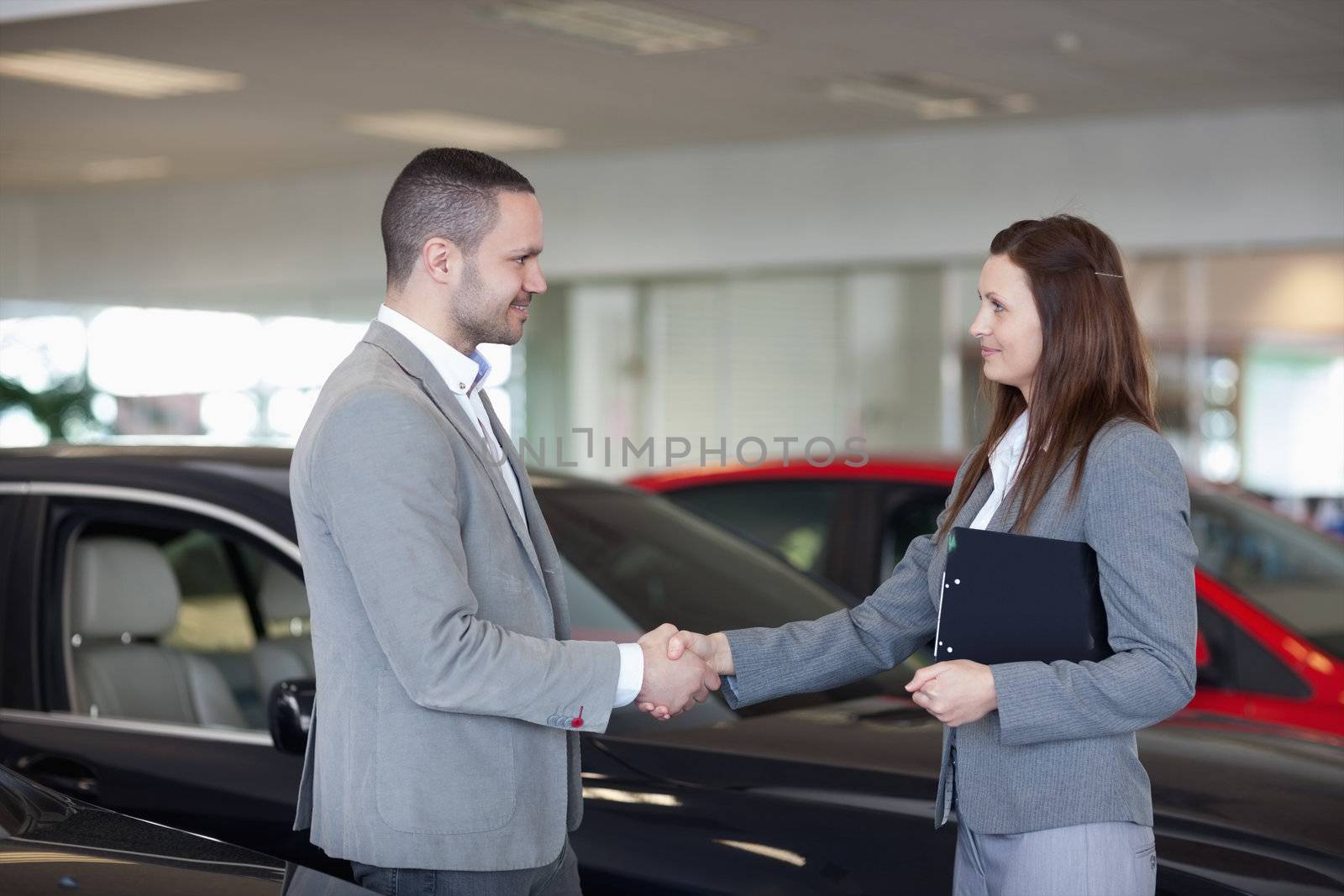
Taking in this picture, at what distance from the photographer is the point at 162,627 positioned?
3.61 meters

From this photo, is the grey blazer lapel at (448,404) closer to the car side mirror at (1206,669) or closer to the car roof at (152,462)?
the car roof at (152,462)

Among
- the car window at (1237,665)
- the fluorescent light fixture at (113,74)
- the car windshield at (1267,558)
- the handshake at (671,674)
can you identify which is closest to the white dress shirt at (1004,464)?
the handshake at (671,674)

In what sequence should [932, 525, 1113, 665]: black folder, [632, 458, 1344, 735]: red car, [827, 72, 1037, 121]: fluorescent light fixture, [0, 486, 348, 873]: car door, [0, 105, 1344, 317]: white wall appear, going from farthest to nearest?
[0, 105, 1344, 317]: white wall, [827, 72, 1037, 121]: fluorescent light fixture, [632, 458, 1344, 735]: red car, [0, 486, 348, 873]: car door, [932, 525, 1113, 665]: black folder

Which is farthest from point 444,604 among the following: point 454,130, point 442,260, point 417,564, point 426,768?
point 454,130

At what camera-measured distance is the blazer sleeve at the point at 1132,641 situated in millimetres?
2070

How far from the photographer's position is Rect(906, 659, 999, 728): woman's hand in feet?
6.86

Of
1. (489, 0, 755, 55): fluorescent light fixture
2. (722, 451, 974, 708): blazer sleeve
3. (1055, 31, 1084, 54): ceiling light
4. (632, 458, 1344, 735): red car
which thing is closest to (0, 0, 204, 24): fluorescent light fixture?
(489, 0, 755, 55): fluorescent light fixture

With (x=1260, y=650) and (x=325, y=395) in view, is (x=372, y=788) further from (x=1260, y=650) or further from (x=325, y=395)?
(x=1260, y=650)

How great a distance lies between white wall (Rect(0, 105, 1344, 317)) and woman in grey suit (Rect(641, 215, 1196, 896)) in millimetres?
7219

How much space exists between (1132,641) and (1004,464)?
351mm

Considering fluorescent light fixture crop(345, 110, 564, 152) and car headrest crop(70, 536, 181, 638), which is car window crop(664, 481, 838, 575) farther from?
fluorescent light fixture crop(345, 110, 564, 152)

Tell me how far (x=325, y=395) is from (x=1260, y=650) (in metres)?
2.79

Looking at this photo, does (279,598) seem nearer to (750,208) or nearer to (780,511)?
(780,511)

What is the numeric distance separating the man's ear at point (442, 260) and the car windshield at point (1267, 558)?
3.35 meters
